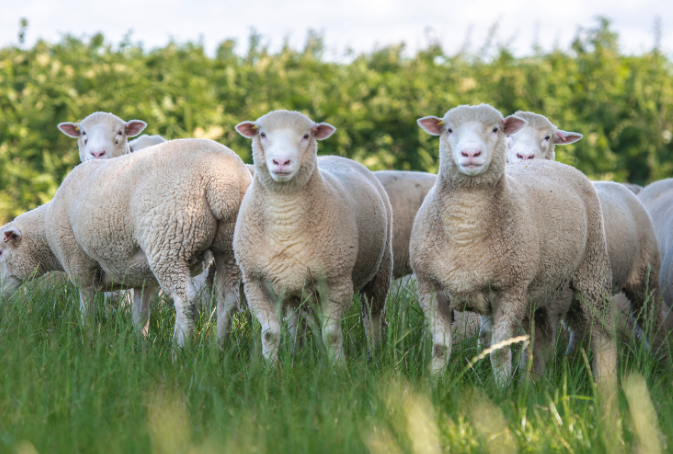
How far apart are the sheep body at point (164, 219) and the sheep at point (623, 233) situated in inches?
69.5

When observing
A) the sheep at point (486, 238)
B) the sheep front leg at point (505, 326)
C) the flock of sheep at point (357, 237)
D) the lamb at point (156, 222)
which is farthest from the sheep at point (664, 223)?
the lamb at point (156, 222)

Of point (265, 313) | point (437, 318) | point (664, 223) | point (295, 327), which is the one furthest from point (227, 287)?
point (664, 223)

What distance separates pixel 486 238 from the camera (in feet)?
10.7

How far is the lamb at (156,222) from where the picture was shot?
381cm

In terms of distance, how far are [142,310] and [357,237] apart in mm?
1601

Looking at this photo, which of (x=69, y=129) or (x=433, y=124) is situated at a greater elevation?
(x=433, y=124)

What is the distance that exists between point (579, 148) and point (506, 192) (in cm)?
498

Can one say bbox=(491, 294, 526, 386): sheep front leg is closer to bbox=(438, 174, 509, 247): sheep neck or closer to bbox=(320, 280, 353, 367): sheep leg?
bbox=(438, 174, 509, 247): sheep neck

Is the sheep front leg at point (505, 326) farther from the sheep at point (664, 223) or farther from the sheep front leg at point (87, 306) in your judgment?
the sheep front leg at point (87, 306)

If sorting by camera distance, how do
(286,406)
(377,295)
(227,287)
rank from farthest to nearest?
1. (377,295)
2. (227,287)
3. (286,406)

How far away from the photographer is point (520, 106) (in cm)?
799

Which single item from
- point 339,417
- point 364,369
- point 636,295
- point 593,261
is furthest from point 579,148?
point 339,417

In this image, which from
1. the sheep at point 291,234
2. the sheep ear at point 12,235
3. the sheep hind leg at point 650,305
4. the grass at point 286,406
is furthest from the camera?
the sheep ear at point 12,235

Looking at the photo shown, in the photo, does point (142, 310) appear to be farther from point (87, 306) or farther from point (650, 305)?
point (650, 305)
